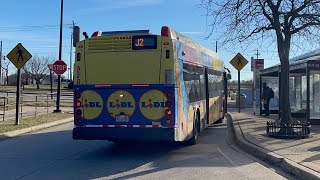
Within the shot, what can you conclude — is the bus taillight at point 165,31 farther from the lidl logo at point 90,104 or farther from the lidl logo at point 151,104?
the lidl logo at point 90,104

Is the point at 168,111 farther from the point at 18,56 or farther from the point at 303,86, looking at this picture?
the point at 303,86

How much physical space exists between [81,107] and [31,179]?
3.08 metres

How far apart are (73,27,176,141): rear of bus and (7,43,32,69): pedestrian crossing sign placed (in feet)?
26.6

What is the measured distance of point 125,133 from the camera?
11250 millimetres

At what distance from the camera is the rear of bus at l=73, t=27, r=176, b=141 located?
11125mm

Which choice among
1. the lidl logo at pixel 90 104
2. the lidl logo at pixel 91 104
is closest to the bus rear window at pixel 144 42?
the lidl logo at pixel 91 104

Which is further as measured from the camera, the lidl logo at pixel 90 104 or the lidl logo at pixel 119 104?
the lidl logo at pixel 90 104

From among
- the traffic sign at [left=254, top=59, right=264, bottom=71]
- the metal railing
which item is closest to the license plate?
the metal railing

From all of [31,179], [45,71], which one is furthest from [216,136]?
[45,71]

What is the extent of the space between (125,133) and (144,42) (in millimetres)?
2319

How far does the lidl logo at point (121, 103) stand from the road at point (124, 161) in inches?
47.8

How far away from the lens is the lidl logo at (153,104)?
1111 cm

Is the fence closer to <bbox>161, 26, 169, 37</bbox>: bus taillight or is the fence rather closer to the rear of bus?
the rear of bus

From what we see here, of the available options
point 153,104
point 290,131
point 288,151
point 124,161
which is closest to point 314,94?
point 290,131
